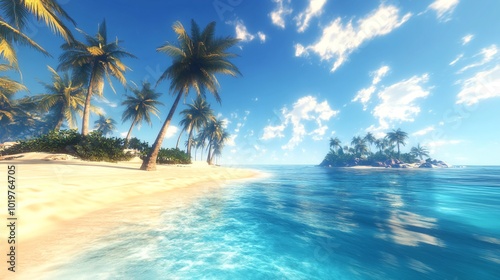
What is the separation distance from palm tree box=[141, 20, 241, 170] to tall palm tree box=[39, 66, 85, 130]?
1423 cm

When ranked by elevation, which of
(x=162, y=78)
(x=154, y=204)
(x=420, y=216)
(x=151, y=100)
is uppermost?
(x=151, y=100)

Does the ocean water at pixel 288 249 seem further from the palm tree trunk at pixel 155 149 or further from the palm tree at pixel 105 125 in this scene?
the palm tree at pixel 105 125

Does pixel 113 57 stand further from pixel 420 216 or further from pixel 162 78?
pixel 420 216

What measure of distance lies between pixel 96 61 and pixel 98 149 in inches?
336

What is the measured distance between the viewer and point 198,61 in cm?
1457

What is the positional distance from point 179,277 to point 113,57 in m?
20.8

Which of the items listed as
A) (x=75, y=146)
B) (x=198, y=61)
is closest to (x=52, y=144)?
(x=75, y=146)

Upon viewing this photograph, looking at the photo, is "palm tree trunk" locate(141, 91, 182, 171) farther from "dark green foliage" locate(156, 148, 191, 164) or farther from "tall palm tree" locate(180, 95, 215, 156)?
"tall palm tree" locate(180, 95, 215, 156)

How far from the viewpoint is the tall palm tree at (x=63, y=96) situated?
20453mm

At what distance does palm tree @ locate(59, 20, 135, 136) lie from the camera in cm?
1577

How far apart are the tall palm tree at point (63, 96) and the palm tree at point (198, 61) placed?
46.7 ft

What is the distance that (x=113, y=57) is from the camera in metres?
16.6

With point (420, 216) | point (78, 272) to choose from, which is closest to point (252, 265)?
point (78, 272)

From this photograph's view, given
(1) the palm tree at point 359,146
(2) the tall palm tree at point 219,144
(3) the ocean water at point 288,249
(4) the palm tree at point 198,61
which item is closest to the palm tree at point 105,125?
(2) the tall palm tree at point 219,144
